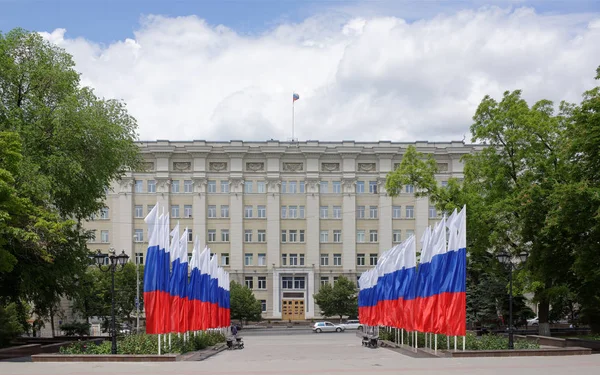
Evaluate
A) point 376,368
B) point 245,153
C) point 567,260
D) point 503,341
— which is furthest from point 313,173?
point 376,368

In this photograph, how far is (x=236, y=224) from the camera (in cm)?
9588

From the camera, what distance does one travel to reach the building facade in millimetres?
95375

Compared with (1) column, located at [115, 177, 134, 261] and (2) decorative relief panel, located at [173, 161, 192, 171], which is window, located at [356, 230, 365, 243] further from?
(1) column, located at [115, 177, 134, 261]

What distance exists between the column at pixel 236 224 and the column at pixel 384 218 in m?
16.8

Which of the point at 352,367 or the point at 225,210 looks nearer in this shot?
the point at 352,367

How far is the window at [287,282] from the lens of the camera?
95.5 meters

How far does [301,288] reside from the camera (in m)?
95.6

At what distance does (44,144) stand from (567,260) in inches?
1060

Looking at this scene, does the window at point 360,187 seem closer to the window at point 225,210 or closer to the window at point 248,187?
the window at point 248,187

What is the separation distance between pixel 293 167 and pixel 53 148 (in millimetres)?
59644

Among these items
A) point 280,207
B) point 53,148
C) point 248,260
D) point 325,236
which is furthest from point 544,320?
point 248,260

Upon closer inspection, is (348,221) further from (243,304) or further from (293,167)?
(243,304)

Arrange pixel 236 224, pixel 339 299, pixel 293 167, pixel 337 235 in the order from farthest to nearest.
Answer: pixel 293 167, pixel 337 235, pixel 236 224, pixel 339 299

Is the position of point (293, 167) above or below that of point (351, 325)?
above
